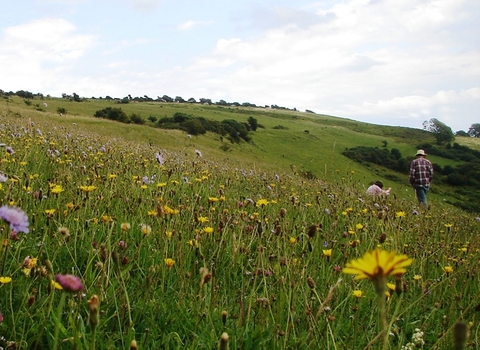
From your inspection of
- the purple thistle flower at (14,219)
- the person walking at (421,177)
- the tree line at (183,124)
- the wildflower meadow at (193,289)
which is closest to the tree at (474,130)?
the tree line at (183,124)

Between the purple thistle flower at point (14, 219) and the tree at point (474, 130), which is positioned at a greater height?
the tree at point (474, 130)

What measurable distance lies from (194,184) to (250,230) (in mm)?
2793

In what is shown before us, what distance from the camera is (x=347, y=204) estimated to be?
5.61 metres

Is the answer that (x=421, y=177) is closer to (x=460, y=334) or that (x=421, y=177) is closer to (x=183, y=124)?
(x=460, y=334)

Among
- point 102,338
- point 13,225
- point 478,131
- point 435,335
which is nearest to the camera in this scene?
point 13,225

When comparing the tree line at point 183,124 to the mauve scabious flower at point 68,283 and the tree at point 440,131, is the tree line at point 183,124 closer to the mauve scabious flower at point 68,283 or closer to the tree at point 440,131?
the mauve scabious flower at point 68,283

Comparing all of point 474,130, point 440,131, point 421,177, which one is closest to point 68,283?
point 421,177

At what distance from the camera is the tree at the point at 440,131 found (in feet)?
308

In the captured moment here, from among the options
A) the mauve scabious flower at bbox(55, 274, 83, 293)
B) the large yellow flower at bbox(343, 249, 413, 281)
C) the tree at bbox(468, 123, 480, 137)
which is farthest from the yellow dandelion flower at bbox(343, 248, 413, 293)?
the tree at bbox(468, 123, 480, 137)

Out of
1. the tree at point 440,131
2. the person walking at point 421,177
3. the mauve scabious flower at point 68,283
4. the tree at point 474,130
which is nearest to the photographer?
the mauve scabious flower at point 68,283

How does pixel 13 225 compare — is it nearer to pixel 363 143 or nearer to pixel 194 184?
pixel 194 184

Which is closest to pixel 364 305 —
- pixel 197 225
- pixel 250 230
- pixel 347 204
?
pixel 250 230

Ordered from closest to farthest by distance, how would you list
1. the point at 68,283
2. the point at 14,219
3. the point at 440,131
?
the point at 68,283, the point at 14,219, the point at 440,131

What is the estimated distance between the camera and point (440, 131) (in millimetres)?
102812
